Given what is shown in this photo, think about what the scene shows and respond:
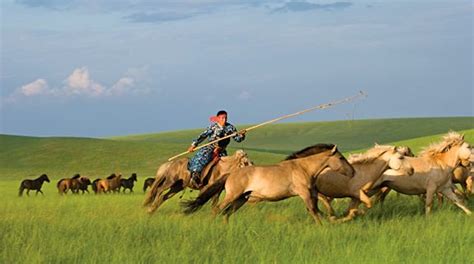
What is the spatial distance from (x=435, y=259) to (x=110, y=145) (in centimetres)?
6418

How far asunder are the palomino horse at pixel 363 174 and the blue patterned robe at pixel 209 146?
2135 mm

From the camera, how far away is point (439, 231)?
1144cm

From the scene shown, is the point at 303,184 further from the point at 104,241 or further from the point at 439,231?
the point at 104,241

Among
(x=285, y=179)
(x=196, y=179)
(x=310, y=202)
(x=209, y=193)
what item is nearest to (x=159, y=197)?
(x=196, y=179)

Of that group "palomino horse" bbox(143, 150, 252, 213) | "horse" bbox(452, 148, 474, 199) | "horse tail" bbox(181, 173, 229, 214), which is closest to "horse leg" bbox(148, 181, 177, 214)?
"palomino horse" bbox(143, 150, 252, 213)

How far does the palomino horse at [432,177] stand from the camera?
1462 cm

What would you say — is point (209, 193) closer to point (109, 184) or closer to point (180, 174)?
point (180, 174)

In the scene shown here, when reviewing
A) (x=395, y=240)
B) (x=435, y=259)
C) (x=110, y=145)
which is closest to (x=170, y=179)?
(x=395, y=240)

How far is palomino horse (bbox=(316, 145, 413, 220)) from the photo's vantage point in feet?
46.1

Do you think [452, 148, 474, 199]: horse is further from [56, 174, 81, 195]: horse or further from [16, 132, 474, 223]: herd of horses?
[56, 174, 81, 195]: horse

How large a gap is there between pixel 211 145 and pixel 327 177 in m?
2.74

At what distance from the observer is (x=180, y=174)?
644 inches

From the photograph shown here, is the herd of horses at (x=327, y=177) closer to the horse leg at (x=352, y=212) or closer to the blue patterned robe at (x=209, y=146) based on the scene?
the horse leg at (x=352, y=212)

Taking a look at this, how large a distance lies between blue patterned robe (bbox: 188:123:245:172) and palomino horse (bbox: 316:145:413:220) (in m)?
2.14
